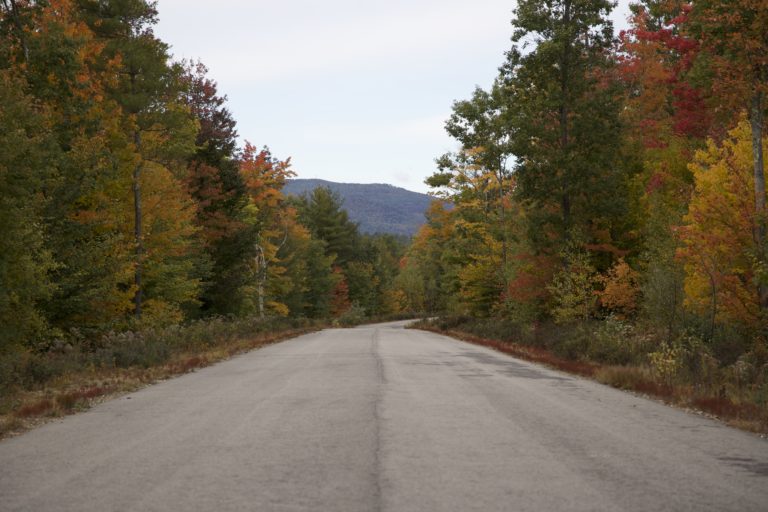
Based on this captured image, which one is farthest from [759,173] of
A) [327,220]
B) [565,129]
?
[327,220]

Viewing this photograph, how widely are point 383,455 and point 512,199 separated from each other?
27361 millimetres

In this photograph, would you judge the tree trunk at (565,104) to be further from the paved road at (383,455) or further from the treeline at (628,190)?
the paved road at (383,455)

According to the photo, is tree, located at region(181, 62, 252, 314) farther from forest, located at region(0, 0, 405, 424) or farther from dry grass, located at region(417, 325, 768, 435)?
dry grass, located at region(417, 325, 768, 435)

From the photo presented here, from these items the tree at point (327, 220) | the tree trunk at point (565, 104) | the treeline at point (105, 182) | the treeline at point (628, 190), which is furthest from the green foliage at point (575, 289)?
the tree at point (327, 220)

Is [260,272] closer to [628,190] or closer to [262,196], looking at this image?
[262,196]

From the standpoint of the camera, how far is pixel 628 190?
3147 cm

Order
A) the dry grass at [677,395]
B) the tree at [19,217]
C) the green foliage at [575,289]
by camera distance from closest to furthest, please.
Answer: the dry grass at [677,395] < the tree at [19,217] < the green foliage at [575,289]

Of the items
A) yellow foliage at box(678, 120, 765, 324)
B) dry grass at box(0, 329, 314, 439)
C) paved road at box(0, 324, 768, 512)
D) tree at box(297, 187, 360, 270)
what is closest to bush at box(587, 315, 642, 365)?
yellow foliage at box(678, 120, 765, 324)

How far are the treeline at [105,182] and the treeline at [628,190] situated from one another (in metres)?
15.1

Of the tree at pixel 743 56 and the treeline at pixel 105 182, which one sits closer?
the tree at pixel 743 56

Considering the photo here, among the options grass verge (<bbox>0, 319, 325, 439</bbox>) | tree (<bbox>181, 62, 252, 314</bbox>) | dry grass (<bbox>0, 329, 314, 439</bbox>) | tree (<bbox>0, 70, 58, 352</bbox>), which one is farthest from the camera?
tree (<bbox>181, 62, 252, 314</bbox>)

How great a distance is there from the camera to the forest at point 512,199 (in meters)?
16.6

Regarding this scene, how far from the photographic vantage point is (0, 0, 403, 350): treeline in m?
16.9

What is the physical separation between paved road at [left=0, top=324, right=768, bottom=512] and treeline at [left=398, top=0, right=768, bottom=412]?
4579 millimetres
